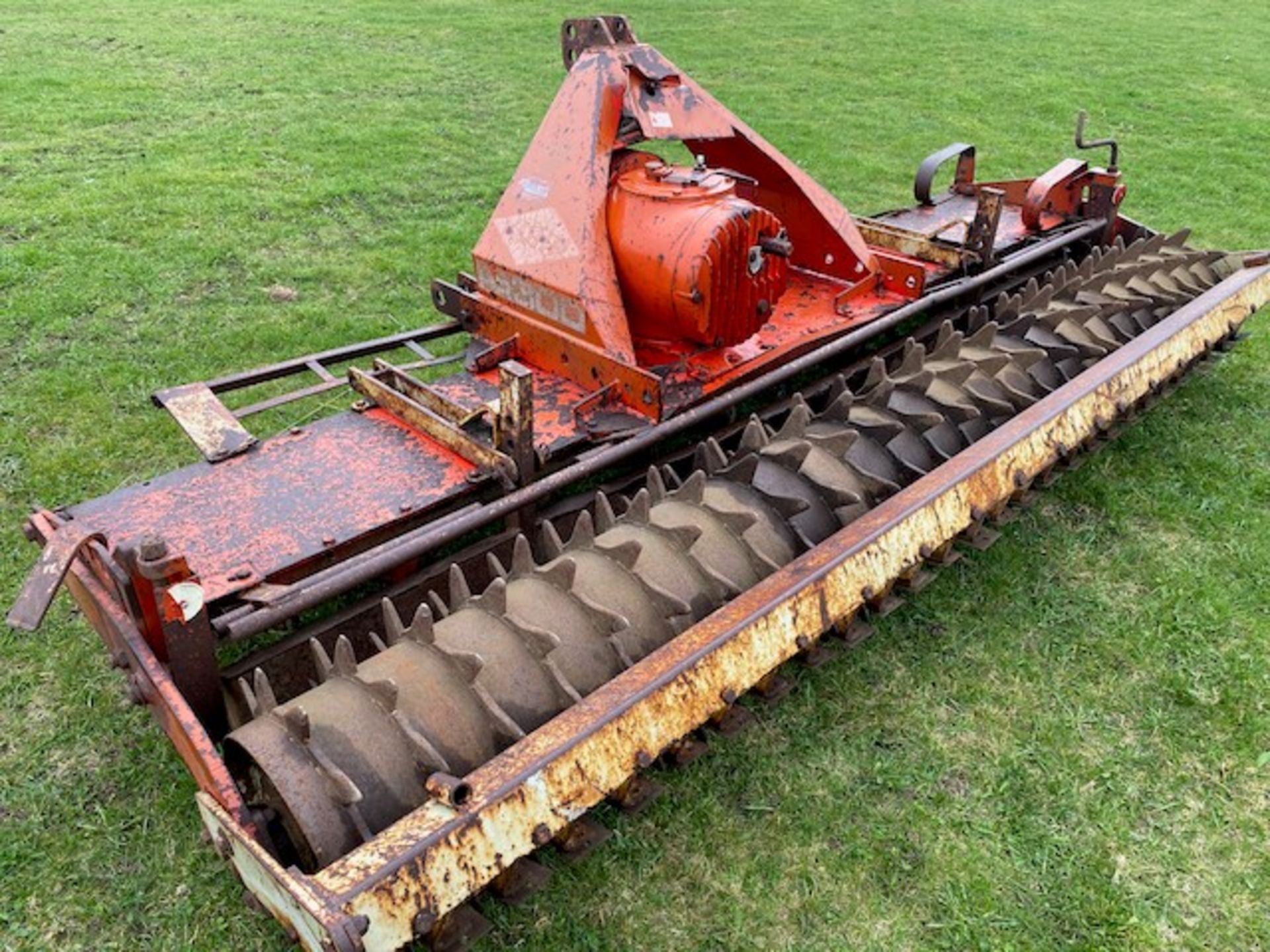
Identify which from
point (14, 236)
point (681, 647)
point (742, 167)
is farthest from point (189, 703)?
point (14, 236)

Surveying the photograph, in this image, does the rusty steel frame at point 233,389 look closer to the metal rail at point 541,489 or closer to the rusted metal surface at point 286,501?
the rusted metal surface at point 286,501

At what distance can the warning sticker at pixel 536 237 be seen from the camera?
13.2 feet

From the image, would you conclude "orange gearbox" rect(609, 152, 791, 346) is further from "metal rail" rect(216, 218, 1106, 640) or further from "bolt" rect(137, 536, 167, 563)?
"bolt" rect(137, 536, 167, 563)

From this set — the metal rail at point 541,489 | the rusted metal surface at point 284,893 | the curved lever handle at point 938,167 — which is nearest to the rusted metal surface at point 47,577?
the metal rail at point 541,489

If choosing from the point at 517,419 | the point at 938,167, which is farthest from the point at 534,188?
the point at 938,167

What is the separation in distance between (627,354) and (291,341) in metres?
3.02

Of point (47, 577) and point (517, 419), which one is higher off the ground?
point (47, 577)

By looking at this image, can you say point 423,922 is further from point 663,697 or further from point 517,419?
point 517,419

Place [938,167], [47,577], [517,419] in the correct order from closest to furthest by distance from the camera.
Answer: [47,577] → [517,419] → [938,167]

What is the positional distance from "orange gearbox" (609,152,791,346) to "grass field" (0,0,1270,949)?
1342mm

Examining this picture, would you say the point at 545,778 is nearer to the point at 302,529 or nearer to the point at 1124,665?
the point at 302,529

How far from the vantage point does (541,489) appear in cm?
321

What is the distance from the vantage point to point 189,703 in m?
2.70

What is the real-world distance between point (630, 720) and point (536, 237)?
2.32 m
